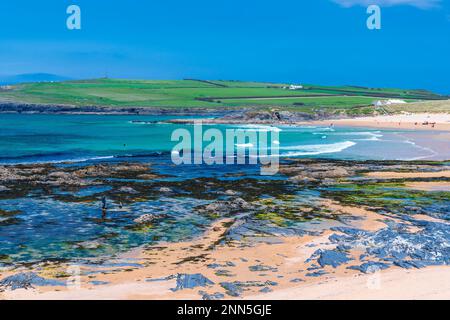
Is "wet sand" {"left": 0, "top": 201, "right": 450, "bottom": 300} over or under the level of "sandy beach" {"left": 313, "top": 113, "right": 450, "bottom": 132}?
under

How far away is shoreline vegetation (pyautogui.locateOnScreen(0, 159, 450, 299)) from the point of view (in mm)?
15211

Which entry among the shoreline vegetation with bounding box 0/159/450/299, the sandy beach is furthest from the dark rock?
the sandy beach

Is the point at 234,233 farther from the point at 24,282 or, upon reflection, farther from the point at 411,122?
the point at 411,122

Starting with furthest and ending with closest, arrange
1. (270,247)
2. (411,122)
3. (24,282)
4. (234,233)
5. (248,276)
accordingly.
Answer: (411,122) < (234,233) < (270,247) < (248,276) < (24,282)

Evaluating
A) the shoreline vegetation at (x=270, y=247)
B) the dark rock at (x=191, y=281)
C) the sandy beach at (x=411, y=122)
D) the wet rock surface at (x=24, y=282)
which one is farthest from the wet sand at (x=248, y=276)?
the sandy beach at (x=411, y=122)

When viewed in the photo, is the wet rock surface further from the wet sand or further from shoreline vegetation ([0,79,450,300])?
the wet sand

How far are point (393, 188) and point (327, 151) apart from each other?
27.5 m

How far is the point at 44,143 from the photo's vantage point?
7056 centimetres

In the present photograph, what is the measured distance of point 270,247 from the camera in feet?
66.2

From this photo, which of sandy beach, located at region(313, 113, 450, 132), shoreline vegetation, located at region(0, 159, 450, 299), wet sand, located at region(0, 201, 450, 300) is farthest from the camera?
sandy beach, located at region(313, 113, 450, 132)

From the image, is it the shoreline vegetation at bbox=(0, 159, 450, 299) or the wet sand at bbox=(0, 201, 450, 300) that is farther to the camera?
the shoreline vegetation at bbox=(0, 159, 450, 299)

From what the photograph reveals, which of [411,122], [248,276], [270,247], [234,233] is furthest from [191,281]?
[411,122]

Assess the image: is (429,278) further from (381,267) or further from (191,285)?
(191,285)
